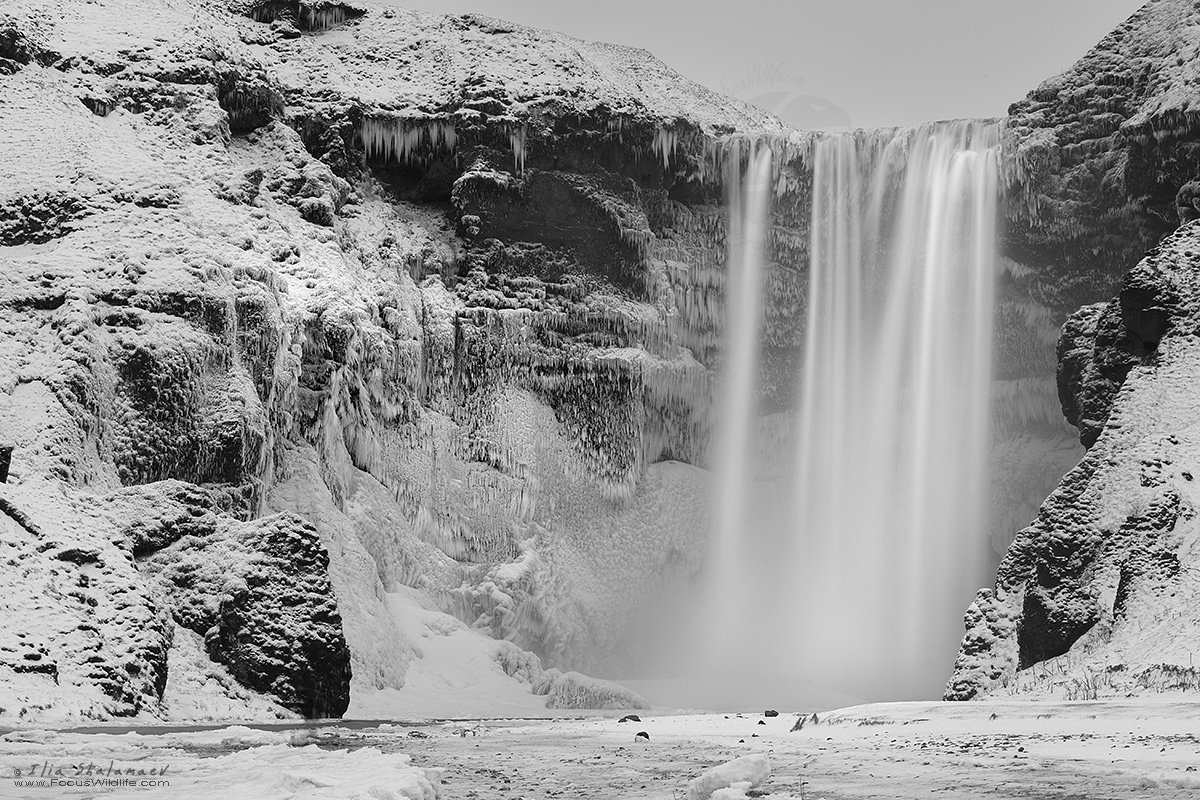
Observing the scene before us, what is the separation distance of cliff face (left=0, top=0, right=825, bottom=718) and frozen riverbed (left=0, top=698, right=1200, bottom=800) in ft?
27.2

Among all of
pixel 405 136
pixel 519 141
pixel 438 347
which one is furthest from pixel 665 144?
pixel 438 347

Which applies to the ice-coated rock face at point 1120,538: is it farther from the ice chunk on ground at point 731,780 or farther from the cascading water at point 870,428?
the ice chunk on ground at point 731,780

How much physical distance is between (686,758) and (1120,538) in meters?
16.2

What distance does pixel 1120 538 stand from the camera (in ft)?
79.9

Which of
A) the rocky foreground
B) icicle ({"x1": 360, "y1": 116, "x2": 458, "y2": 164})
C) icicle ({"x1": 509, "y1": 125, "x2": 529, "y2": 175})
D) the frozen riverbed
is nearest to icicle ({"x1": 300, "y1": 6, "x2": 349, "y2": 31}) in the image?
the rocky foreground

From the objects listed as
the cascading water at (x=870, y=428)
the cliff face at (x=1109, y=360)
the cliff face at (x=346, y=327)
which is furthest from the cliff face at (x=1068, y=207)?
the cliff face at (x=346, y=327)

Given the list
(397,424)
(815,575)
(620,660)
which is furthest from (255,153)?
(815,575)

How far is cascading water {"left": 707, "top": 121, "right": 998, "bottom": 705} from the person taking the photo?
3606 centimetres

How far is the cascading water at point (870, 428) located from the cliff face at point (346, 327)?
1210 millimetres

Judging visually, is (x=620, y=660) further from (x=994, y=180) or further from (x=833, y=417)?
(x=994, y=180)

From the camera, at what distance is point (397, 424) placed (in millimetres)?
32969

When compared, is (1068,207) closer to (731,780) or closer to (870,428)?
(870,428)

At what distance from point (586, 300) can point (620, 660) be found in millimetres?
10516

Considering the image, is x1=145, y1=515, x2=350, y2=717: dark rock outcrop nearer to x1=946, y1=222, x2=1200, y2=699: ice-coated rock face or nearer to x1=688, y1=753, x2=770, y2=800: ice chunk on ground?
x1=946, y1=222, x2=1200, y2=699: ice-coated rock face
